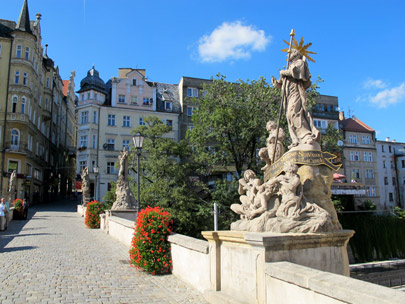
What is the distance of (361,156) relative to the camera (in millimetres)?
47719

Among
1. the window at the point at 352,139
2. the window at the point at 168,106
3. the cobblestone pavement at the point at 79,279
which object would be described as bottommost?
the cobblestone pavement at the point at 79,279

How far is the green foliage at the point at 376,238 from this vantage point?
28500 millimetres

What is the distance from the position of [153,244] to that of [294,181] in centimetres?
411

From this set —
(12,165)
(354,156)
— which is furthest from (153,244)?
(354,156)

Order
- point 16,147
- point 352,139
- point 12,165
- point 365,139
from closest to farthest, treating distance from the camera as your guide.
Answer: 1. point 12,165
2. point 16,147
3. point 352,139
4. point 365,139

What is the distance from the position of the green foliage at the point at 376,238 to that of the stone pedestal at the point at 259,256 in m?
25.9

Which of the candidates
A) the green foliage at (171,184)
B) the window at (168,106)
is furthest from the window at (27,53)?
the green foliage at (171,184)

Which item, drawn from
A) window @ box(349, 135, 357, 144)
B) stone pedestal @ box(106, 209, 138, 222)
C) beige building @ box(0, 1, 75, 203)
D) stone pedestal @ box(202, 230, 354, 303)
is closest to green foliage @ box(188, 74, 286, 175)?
stone pedestal @ box(106, 209, 138, 222)

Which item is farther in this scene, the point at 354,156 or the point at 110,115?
the point at 354,156

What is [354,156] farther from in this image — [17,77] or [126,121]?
[17,77]

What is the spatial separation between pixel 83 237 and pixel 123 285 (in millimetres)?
8424

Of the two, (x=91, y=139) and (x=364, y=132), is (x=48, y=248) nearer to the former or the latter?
(x=91, y=139)

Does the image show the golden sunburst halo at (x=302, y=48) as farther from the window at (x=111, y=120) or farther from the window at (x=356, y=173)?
the window at (x=356, y=173)

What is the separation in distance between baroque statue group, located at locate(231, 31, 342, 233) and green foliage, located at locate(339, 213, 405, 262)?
24.9m
